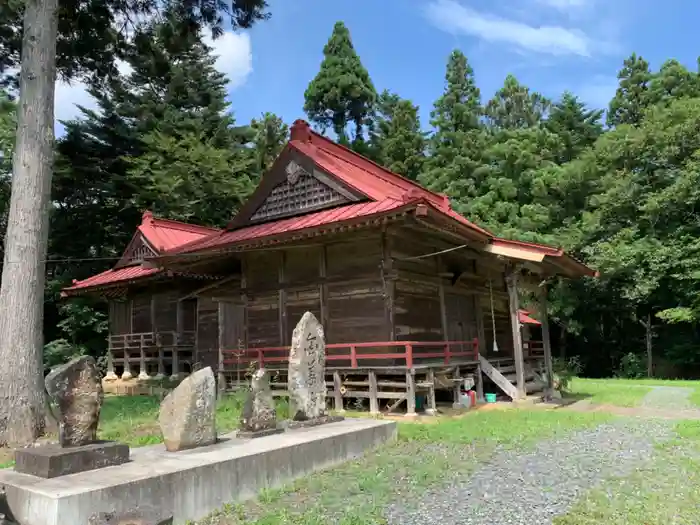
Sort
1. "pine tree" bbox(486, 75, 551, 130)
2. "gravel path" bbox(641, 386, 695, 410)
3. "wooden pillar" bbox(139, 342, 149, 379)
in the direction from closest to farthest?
"gravel path" bbox(641, 386, 695, 410) → "wooden pillar" bbox(139, 342, 149, 379) → "pine tree" bbox(486, 75, 551, 130)

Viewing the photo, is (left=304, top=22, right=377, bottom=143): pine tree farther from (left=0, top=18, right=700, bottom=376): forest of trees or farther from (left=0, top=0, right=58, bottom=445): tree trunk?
(left=0, top=0, right=58, bottom=445): tree trunk

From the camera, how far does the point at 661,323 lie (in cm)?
2725

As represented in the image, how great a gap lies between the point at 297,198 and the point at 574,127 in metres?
25.4

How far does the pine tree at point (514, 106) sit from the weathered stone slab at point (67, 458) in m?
38.5

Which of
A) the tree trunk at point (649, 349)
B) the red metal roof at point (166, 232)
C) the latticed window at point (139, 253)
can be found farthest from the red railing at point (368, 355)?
the tree trunk at point (649, 349)

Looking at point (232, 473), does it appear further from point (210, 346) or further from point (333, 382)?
point (210, 346)

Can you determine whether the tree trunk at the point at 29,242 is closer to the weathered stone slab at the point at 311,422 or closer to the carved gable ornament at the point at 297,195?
the weathered stone slab at the point at 311,422

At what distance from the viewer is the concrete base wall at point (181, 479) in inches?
174

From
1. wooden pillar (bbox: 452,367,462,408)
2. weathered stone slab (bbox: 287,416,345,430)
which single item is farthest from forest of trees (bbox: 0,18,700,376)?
weathered stone slab (bbox: 287,416,345,430)

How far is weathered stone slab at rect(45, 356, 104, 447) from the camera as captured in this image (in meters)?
5.39

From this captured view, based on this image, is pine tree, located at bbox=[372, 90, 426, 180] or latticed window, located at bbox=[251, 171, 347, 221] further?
pine tree, located at bbox=[372, 90, 426, 180]

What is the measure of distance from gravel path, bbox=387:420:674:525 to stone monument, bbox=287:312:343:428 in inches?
102

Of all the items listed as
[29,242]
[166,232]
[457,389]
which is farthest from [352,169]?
[166,232]

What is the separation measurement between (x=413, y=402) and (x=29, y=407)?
6.89 m
